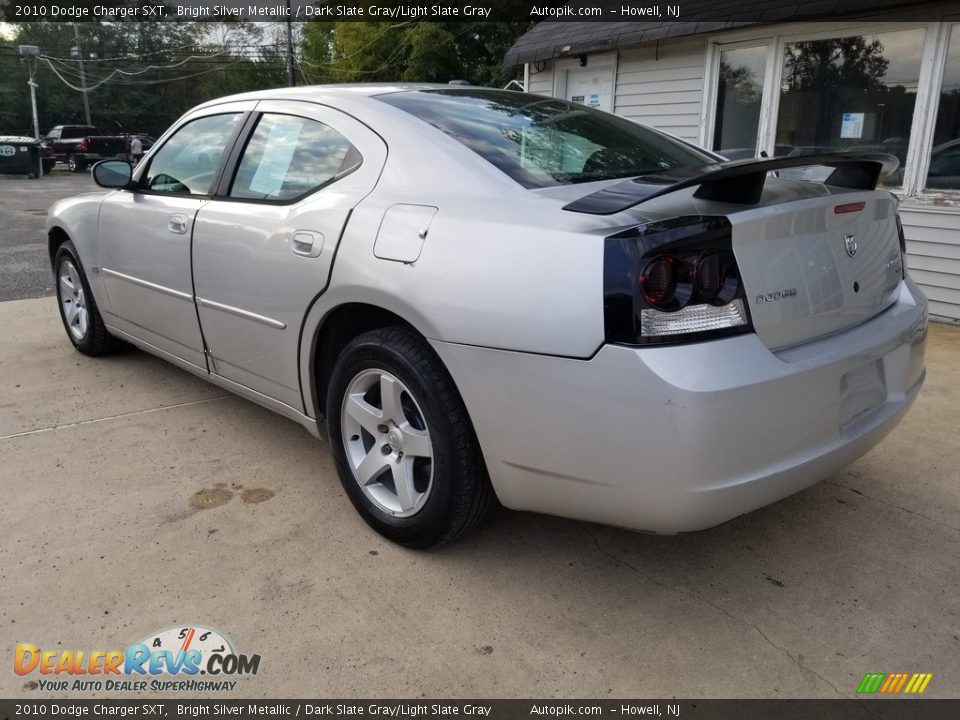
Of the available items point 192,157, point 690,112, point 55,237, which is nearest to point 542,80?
point 690,112

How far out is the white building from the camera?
5.88m

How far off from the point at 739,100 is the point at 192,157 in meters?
5.95

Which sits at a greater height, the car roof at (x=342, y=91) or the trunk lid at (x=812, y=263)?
the car roof at (x=342, y=91)

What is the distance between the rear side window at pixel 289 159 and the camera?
2.80 m

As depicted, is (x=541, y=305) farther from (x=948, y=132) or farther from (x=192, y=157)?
(x=948, y=132)

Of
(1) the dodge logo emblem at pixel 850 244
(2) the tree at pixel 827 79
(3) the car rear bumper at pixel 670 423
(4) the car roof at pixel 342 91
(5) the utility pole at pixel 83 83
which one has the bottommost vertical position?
(3) the car rear bumper at pixel 670 423

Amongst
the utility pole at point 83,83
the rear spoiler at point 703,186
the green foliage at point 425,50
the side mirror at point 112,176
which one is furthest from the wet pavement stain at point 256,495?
the utility pole at point 83,83

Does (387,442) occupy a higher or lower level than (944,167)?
lower

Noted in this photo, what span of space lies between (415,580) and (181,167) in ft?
7.96

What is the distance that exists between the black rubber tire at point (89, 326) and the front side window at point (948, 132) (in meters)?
6.18

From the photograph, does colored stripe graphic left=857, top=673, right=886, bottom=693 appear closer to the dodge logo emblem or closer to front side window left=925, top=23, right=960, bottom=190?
the dodge logo emblem

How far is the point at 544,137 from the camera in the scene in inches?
109

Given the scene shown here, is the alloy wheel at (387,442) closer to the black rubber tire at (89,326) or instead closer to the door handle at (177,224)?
the door handle at (177,224)
